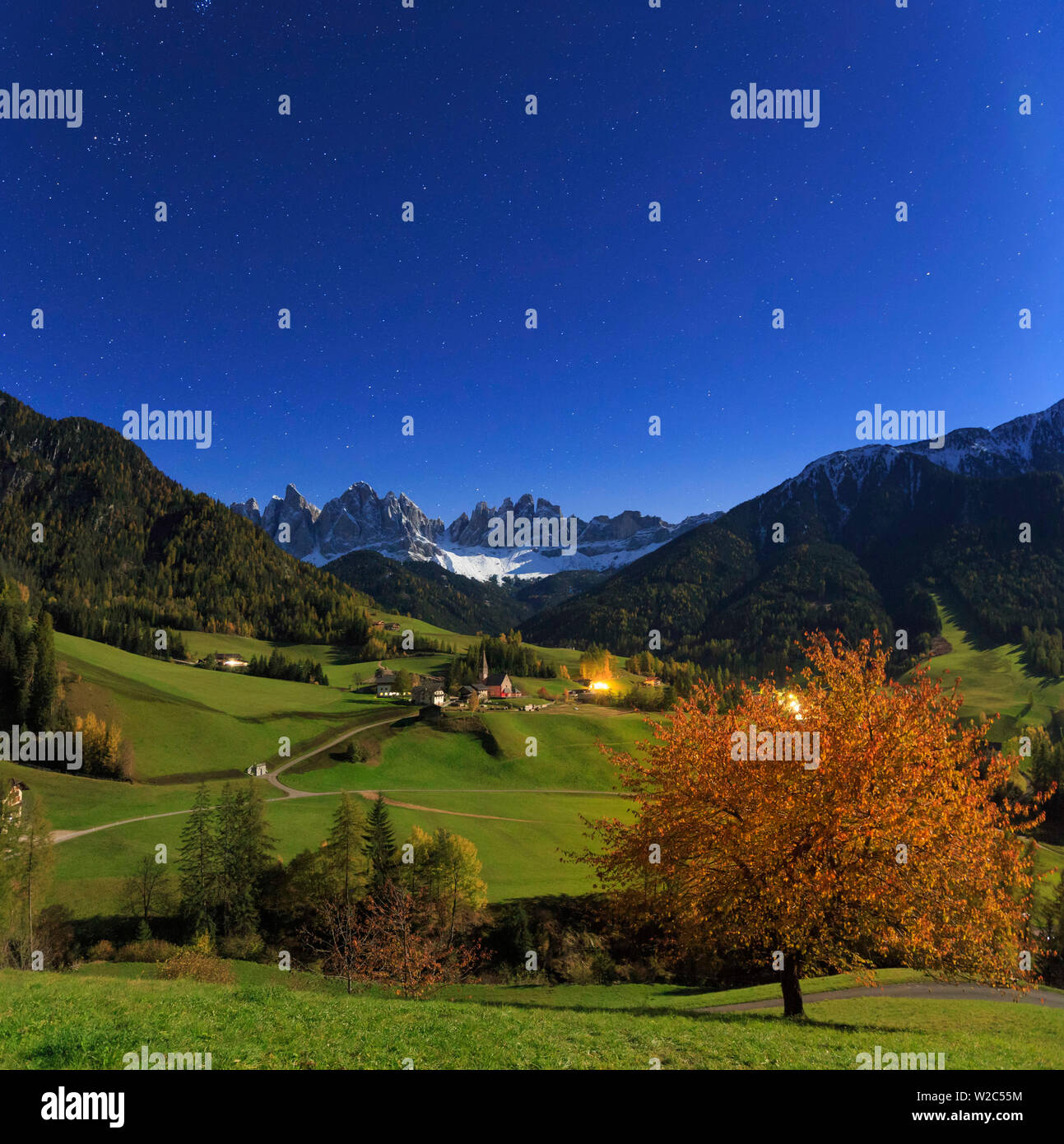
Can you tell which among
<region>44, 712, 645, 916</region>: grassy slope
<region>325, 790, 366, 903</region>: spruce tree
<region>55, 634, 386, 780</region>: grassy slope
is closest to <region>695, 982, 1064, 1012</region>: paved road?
<region>44, 712, 645, 916</region>: grassy slope

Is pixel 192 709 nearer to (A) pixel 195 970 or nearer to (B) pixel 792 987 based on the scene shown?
(A) pixel 195 970

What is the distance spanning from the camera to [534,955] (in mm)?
51625

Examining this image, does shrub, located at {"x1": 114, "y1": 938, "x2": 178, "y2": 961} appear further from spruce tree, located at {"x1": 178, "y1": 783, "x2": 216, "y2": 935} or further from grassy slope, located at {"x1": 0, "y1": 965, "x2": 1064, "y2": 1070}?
grassy slope, located at {"x1": 0, "y1": 965, "x2": 1064, "y2": 1070}

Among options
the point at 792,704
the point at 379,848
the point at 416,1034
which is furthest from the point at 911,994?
the point at 379,848

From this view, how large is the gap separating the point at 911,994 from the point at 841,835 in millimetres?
25593

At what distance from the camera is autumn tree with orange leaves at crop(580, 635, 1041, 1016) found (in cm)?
2133

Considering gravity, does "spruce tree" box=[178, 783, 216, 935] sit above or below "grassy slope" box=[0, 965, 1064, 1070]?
below

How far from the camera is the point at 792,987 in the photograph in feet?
81.9

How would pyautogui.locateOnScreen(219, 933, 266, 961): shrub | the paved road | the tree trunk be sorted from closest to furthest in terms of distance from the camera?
the tree trunk, the paved road, pyautogui.locateOnScreen(219, 933, 266, 961): shrub

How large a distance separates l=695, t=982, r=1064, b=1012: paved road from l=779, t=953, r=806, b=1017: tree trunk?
8.42 m

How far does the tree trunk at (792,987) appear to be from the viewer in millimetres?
24781

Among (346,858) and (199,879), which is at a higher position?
(346,858)

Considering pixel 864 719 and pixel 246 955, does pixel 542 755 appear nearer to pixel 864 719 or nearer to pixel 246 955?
pixel 246 955
